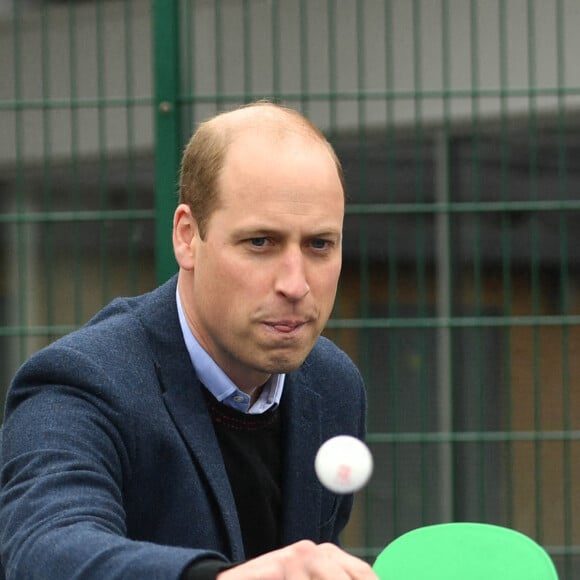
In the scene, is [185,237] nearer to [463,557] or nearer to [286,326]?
[286,326]

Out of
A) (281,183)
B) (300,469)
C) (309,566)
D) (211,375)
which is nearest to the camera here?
(309,566)

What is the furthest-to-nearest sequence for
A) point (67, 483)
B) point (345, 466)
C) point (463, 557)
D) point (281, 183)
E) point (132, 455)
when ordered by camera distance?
point (132, 455)
point (281, 183)
point (67, 483)
point (463, 557)
point (345, 466)

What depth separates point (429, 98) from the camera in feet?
17.9

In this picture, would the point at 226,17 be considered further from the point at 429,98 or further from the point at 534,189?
the point at 534,189

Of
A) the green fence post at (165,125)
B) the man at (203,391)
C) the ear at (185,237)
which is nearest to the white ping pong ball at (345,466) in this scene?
the man at (203,391)

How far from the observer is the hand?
5.51 feet

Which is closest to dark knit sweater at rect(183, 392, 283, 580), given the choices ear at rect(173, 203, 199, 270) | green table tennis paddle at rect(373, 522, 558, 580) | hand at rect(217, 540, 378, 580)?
ear at rect(173, 203, 199, 270)

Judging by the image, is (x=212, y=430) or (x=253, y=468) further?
(x=253, y=468)

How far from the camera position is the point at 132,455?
2451 millimetres

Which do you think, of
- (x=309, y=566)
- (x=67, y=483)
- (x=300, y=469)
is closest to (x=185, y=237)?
(x=300, y=469)

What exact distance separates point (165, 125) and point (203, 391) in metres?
2.76

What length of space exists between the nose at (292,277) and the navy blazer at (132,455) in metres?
0.33

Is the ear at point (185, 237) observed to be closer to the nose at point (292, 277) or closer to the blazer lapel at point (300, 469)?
the nose at point (292, 277)

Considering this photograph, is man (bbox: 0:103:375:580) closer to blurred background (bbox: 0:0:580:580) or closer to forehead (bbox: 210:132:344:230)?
forehead (bbox: 210:132:344:230)
